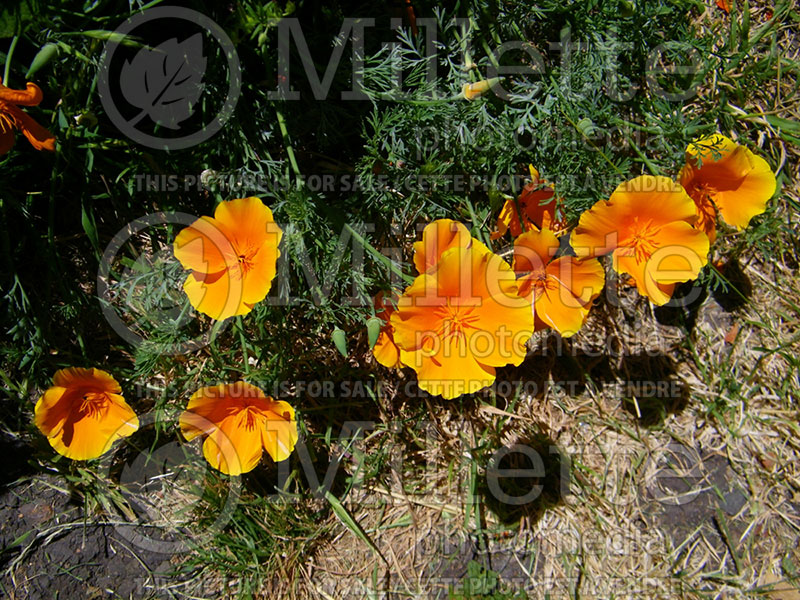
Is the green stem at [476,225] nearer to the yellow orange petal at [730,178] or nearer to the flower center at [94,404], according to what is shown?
the yellow orange petal at [730,178]

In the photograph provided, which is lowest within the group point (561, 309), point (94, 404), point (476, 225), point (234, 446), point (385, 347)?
point (234, 446)

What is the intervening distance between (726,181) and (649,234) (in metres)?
0.35

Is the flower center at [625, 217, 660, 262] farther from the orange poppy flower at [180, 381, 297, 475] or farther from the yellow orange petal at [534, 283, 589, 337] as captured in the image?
the orange poppy flower at [180, 381, 297, 475]

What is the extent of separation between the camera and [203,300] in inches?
63.6

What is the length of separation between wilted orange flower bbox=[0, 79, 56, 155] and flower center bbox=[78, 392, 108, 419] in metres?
0.73

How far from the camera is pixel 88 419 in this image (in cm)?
186

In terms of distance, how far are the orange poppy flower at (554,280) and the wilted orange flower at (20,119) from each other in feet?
3.98

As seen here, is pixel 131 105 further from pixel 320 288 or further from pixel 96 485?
pixel 96 485

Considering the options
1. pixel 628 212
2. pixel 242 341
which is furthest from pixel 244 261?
pixel 628 212

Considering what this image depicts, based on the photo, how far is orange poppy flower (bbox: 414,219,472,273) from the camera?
1625mm

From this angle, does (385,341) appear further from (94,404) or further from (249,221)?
(94,404)

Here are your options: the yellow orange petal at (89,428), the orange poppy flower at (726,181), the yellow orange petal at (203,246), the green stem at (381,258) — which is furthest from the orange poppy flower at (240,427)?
the orange poppy flower at (726,181)

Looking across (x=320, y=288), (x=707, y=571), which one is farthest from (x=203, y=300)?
(x=707, y=571)

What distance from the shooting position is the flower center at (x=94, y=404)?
1.86m
